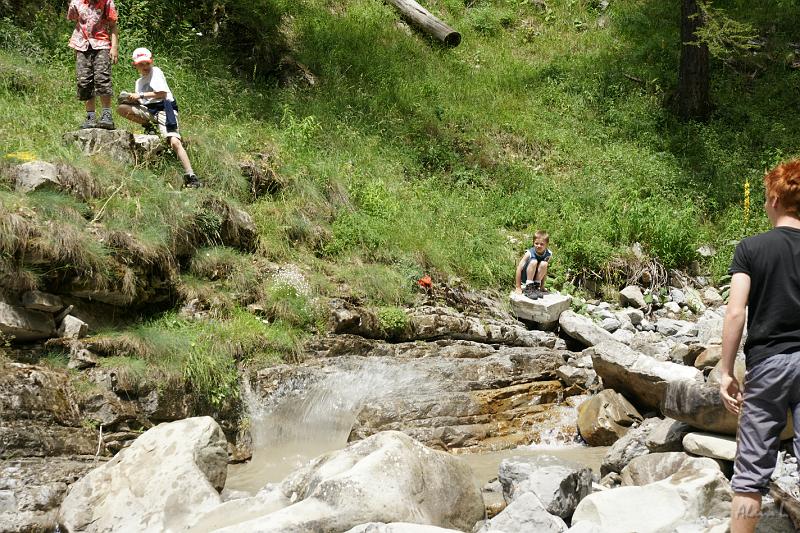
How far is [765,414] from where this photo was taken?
12.1ft

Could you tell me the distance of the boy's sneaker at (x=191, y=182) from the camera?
9445 mm

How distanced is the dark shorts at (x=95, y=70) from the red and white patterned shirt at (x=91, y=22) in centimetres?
10

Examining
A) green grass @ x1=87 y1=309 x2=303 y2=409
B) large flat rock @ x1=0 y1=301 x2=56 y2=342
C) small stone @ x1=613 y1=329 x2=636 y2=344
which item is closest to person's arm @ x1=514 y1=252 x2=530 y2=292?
small stone @ x1=613 y1=329 x2=636 y2=344

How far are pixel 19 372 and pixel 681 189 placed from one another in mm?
11077

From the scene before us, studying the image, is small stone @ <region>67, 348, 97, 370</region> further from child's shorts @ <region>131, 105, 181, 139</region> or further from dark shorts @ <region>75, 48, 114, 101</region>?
dark shorts @ <region>75, 48, 114, 101</region>

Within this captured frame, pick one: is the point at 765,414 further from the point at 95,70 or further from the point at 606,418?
the point at 95,70

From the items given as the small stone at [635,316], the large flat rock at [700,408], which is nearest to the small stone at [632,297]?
the small stone at [635,316]

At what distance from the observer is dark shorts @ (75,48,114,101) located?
8.97 metres

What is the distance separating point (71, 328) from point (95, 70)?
3400mm

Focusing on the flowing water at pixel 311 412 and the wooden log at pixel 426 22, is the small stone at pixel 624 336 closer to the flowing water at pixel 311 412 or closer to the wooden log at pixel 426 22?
the flowing water at pixel 311 412

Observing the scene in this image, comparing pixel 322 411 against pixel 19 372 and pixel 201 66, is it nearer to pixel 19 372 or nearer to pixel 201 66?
pixel 19 372

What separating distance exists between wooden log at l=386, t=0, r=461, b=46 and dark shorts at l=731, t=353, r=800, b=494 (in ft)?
49.0

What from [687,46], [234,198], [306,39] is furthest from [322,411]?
[687,46]

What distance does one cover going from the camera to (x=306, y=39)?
15617mm
